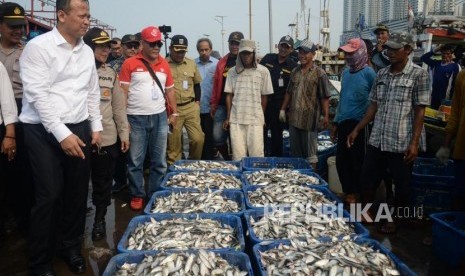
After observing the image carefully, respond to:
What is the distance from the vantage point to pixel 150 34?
4629mm

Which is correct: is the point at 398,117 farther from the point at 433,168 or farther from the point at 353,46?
the point at 433,168

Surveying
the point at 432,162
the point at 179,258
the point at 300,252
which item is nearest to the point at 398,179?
the point at 432,162

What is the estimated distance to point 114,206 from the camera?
521 cm

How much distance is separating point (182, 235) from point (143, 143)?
80.0 inches

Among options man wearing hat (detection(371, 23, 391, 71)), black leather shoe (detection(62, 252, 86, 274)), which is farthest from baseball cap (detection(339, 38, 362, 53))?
black leather shoe (detection(62, 252, 86, 274))

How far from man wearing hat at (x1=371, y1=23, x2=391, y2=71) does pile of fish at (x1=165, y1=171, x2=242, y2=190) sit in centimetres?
298

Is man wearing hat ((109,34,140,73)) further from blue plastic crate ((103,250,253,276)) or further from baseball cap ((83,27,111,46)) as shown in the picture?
blue plastic crate ((103,250,253,276))

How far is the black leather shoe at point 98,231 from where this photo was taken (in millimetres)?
4109

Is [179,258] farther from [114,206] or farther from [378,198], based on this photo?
[378,198]

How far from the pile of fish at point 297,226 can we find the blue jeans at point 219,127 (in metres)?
3.01

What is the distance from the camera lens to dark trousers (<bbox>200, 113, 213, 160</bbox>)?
702 centimetres

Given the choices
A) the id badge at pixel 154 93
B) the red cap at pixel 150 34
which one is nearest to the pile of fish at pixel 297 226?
the id badge at pixel 154 93

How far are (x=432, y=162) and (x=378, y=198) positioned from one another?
95cm

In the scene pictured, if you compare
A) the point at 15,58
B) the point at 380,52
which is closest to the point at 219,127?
the point at 380,52
